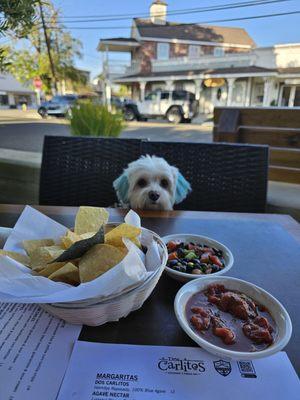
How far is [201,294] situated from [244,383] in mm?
209

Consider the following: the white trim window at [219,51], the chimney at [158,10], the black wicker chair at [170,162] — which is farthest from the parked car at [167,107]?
the black wicker chair at [170,162]

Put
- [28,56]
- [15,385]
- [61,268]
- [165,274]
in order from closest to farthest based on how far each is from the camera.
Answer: [15,385] → [61,268] → [165,274] → [28,56]

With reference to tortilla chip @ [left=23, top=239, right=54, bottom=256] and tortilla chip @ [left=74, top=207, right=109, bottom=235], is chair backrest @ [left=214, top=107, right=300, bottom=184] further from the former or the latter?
tortilla chip @ [left=23, top=239, right=54, bottom=256]

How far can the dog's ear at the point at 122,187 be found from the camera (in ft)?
6.02

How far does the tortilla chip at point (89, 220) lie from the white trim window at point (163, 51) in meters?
21.5

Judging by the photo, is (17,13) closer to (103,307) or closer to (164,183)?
(164,183)

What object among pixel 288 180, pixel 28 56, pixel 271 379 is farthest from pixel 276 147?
pixel 28 56

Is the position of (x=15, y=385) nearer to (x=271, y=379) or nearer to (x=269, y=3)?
(x=271, y=379)

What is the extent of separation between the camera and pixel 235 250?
0.98 metres

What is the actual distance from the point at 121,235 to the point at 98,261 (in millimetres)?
104

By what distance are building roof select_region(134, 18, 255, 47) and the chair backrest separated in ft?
62.2

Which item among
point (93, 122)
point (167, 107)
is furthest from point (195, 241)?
point (167, 107)

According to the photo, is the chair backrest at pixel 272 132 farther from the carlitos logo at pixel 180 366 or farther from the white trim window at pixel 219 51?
the white trim window at pixel 219 51

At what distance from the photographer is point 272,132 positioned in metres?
2.92
